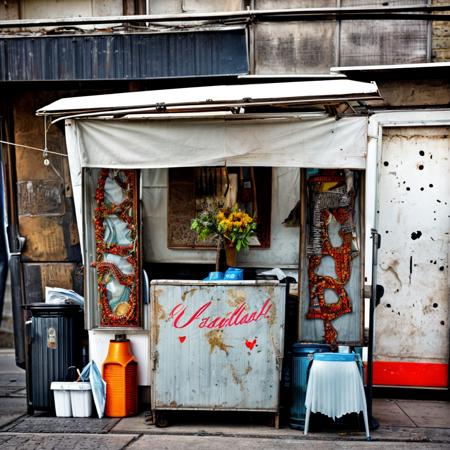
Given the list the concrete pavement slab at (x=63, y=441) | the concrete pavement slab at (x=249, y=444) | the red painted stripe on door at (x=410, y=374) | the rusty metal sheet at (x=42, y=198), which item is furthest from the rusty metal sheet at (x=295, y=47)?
the concrete pavement slab at (x=63, y=441)

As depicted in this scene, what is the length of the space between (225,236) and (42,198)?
290cm

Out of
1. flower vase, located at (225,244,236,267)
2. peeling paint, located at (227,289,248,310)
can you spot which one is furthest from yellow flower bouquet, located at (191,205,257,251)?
peeling paint, located at (227,289,248,310)

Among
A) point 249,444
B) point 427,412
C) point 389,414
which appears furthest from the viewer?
point 427,412

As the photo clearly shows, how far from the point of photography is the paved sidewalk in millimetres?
6012

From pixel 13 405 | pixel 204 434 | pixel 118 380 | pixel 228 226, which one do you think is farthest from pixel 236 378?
pixel 13 405

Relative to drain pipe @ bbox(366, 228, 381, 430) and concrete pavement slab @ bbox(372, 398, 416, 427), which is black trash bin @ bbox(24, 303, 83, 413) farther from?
concrete pavement slab @ bbox(372, 398, 416, 427)

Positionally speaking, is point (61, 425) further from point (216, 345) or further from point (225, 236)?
point (225, 236)

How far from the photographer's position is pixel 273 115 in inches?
255

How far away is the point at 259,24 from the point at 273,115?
233 centimetres

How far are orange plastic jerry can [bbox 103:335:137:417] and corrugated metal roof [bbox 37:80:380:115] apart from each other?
7.72 ft

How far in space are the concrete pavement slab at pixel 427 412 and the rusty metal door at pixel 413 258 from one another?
0.98 ft

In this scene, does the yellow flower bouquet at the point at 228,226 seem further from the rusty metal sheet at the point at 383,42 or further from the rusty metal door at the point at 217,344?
the rusty metal sheet at the point at 383,42

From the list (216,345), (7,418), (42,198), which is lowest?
(7,418)

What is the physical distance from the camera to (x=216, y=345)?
650 cm
